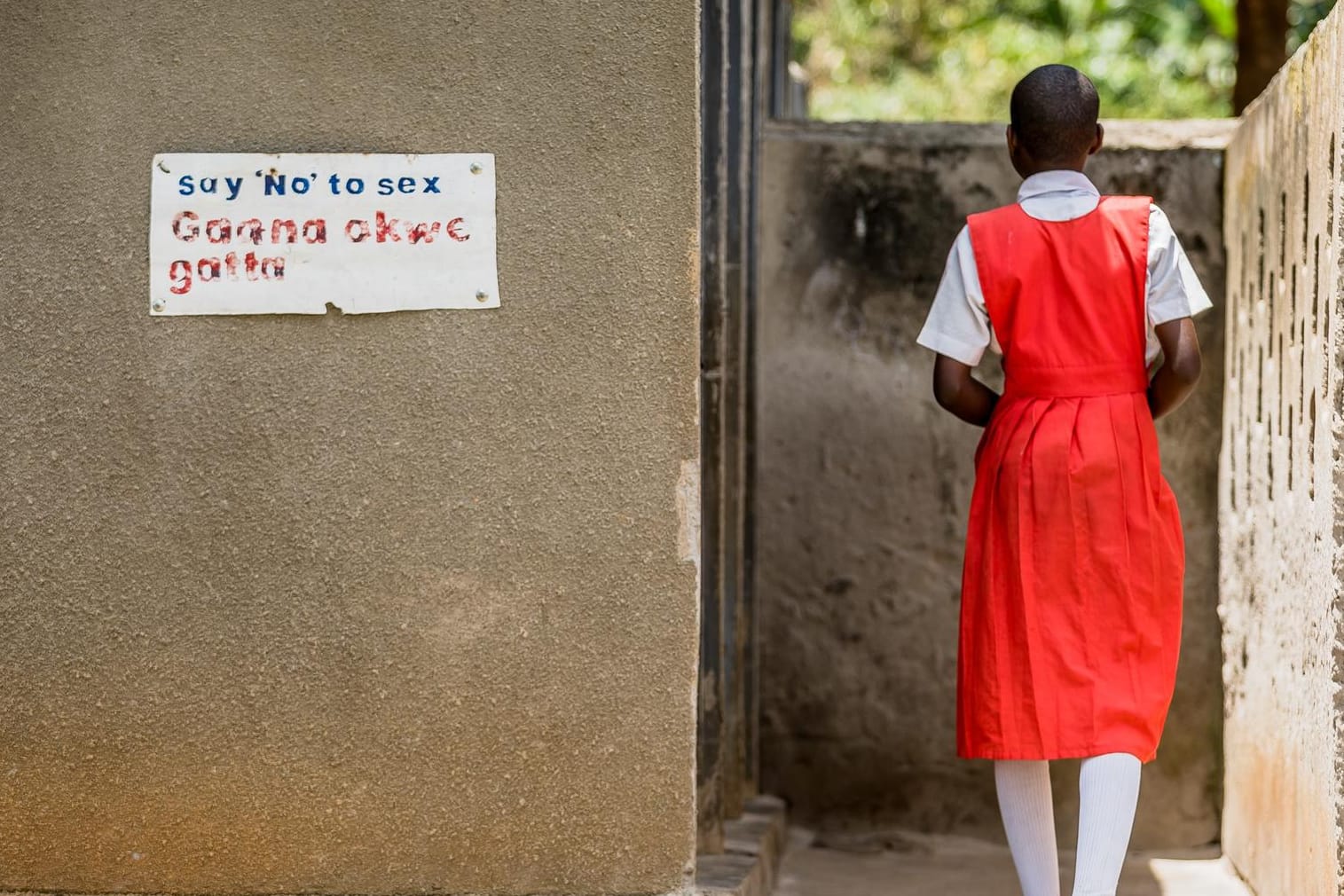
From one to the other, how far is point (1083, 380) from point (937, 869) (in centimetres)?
166

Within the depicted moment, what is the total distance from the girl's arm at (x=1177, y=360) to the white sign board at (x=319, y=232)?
1.33 m

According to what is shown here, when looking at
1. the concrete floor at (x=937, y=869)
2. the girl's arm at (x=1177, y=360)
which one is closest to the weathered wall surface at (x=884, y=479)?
the concrete floor at (x=937, y=869)

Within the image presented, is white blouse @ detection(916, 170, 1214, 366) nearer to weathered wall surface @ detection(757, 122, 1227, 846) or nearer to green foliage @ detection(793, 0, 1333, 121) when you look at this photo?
weathered wall surface @ detection(757, 122, 1227, 846)

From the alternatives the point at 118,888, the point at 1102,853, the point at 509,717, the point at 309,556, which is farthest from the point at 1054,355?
the point at 118,888

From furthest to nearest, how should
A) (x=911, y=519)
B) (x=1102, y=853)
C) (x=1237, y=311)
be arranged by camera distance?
(x=911, y=519) < (x=1237, y=311) < (x=1102, y=853)

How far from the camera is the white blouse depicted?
2920 millimetres

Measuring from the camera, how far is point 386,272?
115 inches

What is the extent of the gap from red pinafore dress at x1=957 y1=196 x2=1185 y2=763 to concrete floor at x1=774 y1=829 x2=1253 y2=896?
3.25 ft

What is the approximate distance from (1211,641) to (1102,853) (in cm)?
140

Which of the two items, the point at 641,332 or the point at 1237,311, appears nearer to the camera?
the point at 641,332

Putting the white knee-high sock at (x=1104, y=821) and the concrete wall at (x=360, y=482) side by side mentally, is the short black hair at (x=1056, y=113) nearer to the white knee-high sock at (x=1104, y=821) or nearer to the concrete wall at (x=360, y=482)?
the concrete wall at (x=360, y=482)

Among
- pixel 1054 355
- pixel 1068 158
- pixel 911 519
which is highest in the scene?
pixel 1068 158

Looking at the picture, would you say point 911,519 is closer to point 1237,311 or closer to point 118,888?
point 1237,311

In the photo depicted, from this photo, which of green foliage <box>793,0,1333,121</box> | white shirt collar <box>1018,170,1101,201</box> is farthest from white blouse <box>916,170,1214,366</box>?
green foliage <box>793,0,1333,121</box>
